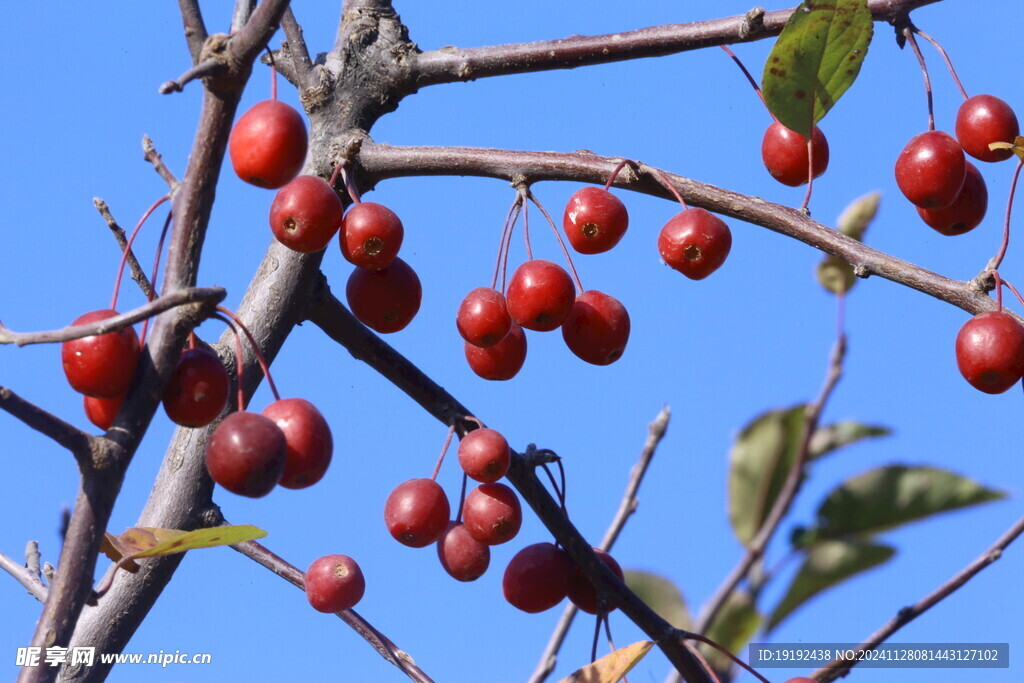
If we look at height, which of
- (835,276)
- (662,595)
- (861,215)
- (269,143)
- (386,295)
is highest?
(861,215)

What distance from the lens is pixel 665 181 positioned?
1.97m

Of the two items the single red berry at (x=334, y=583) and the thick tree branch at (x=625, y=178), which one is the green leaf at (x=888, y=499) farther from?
the single red berry at (x=334, y=583)

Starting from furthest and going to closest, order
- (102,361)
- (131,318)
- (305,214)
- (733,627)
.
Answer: (733,627) < (305,214) < (102,361) < (131,318)

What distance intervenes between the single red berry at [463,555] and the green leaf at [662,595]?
395 mm

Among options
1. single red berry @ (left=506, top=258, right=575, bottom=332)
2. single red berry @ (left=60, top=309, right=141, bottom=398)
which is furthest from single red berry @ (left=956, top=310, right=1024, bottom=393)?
single red berry @ (left=60, top=309, right=141, bottom=398)

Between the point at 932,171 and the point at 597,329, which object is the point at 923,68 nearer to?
the point at 932,171

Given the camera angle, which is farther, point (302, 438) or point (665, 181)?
point (665, 181)

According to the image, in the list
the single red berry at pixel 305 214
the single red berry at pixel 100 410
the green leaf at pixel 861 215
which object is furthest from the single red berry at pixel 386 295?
the green leaf at pixel 861 215

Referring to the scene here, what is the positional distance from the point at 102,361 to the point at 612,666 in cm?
102

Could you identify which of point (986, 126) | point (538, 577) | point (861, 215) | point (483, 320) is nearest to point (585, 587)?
point (538, 577)

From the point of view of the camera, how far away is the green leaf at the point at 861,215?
306cm

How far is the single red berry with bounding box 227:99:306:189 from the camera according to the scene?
5.21 feet

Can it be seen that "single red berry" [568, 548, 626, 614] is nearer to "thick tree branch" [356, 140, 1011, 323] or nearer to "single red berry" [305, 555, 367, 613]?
"single red berry" [305, 555, 367, 613]

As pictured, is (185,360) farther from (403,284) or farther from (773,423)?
(773,423)
